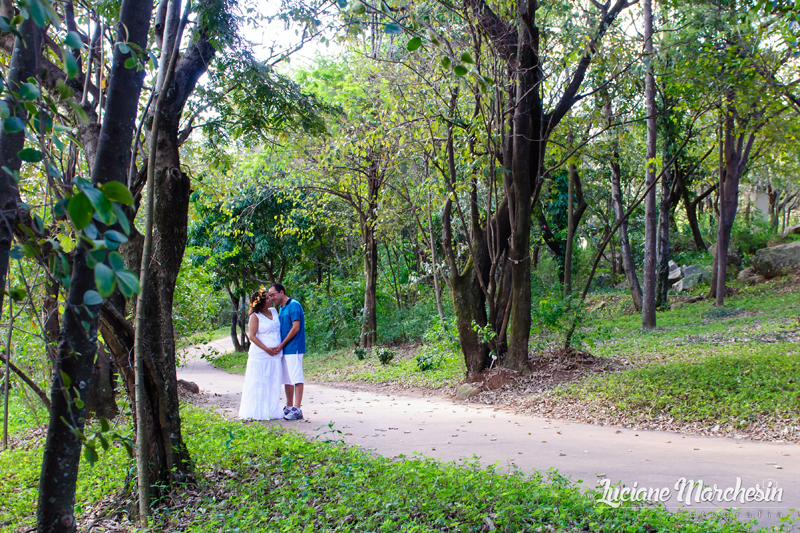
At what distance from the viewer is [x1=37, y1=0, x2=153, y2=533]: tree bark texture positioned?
8.13ft

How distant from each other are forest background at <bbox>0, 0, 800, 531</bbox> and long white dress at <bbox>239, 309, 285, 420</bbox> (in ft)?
5.52

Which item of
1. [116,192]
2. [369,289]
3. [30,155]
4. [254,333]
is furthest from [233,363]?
[116,192]

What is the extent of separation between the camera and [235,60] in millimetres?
5633

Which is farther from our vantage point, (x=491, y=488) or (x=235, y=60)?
(x=235, y=60)

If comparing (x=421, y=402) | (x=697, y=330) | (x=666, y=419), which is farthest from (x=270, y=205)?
(x=666, y=419)

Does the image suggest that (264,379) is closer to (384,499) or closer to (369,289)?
(384,499)

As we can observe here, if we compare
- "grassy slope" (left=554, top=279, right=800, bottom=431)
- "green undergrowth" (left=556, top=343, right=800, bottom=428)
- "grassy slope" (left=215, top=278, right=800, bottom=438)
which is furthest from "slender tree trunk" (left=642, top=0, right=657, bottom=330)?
"green undergrowth" (left=556, top=343, right=800, bottom=428)

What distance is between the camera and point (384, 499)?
407 cm

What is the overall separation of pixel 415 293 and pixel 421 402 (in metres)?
11.4

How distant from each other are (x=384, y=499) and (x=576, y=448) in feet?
9.19

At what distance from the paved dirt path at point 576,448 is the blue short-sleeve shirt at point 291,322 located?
42.0 inches

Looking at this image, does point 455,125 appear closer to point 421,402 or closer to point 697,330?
point 421,402

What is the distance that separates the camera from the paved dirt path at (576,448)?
181 inches

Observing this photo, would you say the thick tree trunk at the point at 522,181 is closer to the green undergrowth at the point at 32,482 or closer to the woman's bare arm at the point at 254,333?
the woman's bare arm at the point at 254,333
